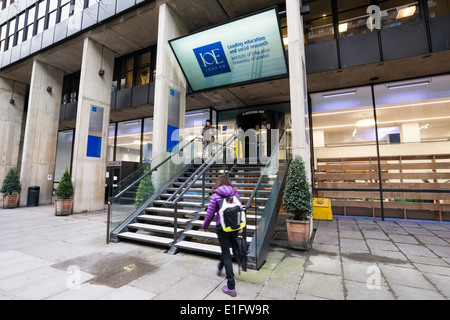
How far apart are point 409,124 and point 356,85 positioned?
8.04 ft

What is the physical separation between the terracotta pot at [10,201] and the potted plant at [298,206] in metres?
13.9

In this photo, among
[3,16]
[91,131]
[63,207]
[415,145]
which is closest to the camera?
[415,145]

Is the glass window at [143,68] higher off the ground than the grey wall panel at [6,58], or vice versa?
the grey wall panel at [6,58]

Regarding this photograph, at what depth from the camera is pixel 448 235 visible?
5.96m

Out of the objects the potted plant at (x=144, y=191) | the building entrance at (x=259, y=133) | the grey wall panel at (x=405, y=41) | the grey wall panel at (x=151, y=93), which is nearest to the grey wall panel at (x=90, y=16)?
the grey wall panel at (x=151, y=93)

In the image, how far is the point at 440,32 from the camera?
6.95 meters

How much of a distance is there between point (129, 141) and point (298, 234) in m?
12.7

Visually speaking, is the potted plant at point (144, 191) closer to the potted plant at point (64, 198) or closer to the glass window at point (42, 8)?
the potted plant at point (64, 198)

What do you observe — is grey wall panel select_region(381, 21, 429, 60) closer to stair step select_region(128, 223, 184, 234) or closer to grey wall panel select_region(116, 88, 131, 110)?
stair step select_region(128, 223, 184, 234)

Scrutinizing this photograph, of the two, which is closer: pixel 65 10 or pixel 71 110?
pixel 65 10

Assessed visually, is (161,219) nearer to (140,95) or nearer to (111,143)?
(140,95)

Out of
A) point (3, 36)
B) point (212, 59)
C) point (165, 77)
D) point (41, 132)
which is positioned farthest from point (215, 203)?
point (3, 36)

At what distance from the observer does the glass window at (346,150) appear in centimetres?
870
